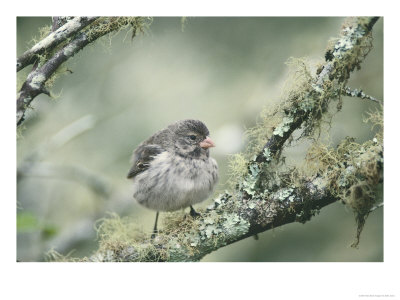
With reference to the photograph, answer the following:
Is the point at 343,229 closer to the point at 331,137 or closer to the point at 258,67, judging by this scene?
the point at 331,137

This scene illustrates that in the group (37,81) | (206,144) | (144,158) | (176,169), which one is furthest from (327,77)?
(37,81)

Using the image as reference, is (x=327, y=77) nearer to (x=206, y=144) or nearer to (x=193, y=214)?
(x=206, y=144)

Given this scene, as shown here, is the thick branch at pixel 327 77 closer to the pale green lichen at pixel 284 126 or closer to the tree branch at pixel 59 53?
the pale green lichen at pixel 284 126

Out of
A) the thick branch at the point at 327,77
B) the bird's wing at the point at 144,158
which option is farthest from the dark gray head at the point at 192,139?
the thick branch at the point at 327,77

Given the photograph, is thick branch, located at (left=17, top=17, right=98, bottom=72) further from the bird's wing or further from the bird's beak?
→ the bird's beak
